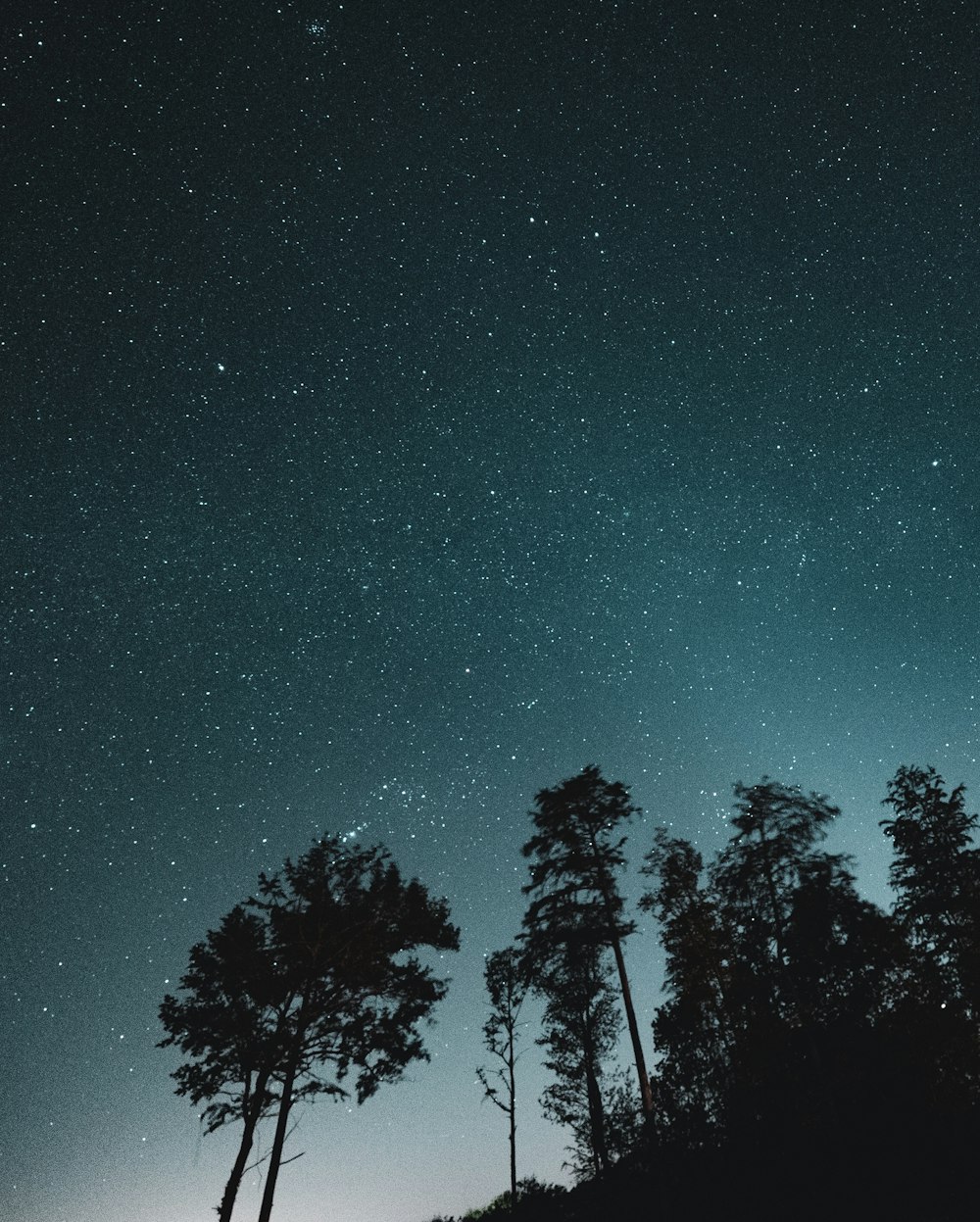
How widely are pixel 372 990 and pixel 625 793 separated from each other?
1060cm

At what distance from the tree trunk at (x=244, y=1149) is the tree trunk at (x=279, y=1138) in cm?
66

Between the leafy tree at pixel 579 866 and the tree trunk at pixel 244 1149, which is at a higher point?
the leafy tree at pixel 579 866

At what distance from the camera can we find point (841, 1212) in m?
14.2

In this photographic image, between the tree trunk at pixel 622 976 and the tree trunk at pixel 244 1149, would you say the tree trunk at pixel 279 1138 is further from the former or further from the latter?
the tree trunk at pixel 622 976

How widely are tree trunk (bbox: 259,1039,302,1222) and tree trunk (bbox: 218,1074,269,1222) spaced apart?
66 centimetres

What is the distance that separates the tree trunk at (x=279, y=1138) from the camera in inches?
787

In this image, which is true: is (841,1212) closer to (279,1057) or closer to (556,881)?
(556,881)

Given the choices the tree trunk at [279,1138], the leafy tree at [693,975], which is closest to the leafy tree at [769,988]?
the leafy tree at [693,975]

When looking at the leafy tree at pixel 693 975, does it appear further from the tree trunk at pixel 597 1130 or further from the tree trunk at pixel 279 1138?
the tree trunk at pixel 279 1138

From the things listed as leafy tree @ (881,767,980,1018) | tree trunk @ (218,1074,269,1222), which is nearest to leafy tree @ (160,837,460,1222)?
tree trunk @ (218,1074,269,1222)

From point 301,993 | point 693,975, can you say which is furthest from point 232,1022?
point 693,975

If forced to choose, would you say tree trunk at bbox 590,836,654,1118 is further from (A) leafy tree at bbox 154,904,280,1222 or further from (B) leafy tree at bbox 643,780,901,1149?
(A) leafy tree at bbox 154,904,280,1222

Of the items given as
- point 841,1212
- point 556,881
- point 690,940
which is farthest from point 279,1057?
point 841,1212

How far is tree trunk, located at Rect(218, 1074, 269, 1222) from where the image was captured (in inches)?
817
